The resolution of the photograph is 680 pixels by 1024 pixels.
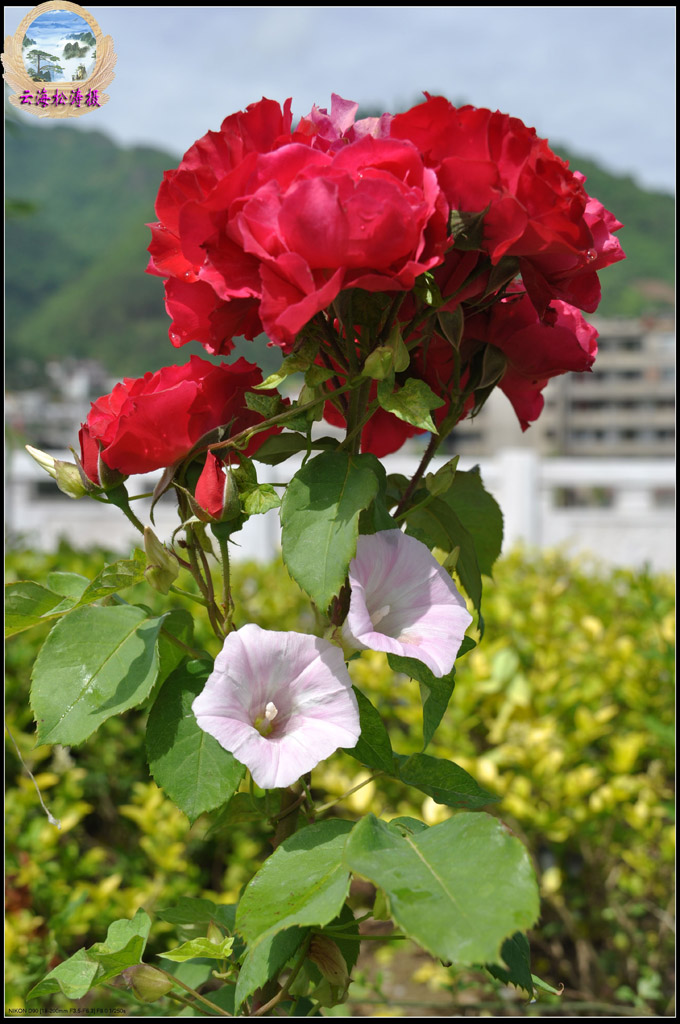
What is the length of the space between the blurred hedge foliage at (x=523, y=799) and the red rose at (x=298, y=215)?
1352 mm

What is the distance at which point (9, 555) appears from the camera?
290 centimetres

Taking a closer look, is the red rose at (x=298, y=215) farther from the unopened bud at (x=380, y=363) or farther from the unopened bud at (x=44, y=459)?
the unopened bud at (x=44, y=459)

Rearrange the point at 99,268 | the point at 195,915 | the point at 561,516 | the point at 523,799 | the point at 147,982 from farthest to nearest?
the point at 99,268 < the point at 561,516 < the point at 523,799 < the point at 195,915 < the point at 147,982

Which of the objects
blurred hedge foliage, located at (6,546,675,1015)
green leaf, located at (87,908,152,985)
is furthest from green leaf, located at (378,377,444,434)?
blurred hedge foliage, located at (6,546,675,1015)

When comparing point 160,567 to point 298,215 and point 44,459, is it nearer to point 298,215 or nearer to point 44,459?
point 44,459

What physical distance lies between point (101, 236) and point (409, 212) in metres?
87.3

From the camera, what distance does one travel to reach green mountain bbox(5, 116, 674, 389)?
69.4 metres

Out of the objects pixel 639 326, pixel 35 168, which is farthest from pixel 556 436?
pixel 35 168

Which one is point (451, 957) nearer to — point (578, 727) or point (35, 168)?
point (578, 727)

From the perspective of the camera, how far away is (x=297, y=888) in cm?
62

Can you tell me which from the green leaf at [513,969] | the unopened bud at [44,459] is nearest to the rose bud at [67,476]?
the unopened bud at [44,459]

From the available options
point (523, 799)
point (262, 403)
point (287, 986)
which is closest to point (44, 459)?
point (262, 403)

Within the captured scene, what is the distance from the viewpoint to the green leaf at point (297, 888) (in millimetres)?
585

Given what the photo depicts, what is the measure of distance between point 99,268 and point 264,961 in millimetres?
83175
